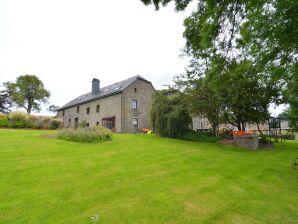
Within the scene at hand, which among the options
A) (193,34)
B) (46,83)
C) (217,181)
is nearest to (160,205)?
(217,181)

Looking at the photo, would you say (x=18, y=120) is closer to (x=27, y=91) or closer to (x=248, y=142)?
(x=248, y=142)

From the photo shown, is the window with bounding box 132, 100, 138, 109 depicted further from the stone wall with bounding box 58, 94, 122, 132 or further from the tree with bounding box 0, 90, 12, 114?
the tree with bounding box 0, 90, 12, 114

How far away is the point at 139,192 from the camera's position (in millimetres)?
4211

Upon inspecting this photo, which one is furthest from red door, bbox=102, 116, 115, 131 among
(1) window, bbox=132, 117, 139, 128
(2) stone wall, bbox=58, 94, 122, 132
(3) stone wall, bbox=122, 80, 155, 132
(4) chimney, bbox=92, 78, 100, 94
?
(4) chimney, bbox=92, 78, 100, 94

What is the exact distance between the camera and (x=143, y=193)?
416 cm

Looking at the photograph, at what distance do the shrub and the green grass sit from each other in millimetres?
13664

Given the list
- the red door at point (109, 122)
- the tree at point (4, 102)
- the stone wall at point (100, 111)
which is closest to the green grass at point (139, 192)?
the stone wall at point (100, 111)

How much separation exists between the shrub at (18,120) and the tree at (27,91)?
24688 millimetres

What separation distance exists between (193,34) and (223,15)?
1.14m

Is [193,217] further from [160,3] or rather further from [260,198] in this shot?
[160,3]

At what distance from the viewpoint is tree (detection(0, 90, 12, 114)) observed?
39938mm

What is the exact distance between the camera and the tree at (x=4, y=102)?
39938mm

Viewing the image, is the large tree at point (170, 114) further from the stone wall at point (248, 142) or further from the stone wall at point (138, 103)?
the stone wall at point (138, 103)

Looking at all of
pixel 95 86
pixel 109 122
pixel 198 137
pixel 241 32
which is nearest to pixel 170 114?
pixel 198 137
